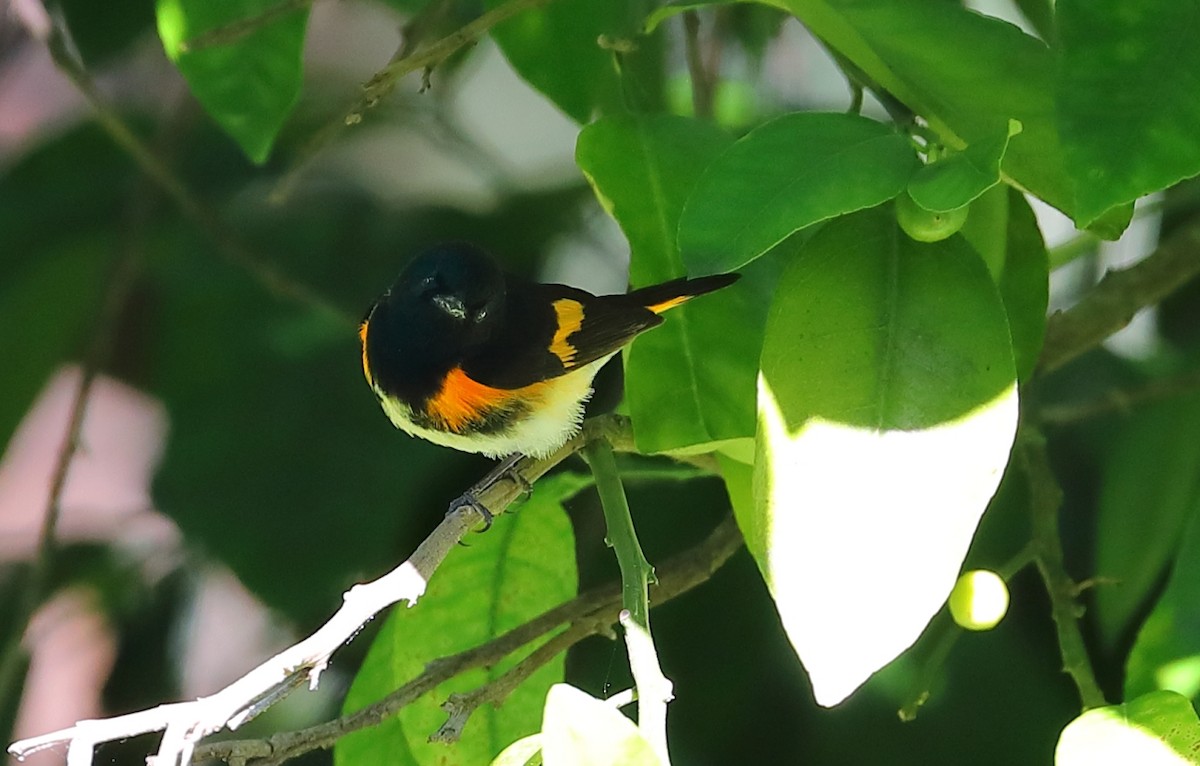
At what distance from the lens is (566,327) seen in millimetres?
1029

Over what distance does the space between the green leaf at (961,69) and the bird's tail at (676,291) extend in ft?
0.47

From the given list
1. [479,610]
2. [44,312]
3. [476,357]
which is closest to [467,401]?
[476,357]

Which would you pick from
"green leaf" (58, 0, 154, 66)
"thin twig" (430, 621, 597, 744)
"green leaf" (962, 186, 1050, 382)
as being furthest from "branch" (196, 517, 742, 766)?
"green leaf" (58, 0, 154, 66)

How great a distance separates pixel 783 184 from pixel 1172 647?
1.24 ft

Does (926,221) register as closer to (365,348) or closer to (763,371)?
(763,371)

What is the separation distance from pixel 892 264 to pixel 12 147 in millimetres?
1785

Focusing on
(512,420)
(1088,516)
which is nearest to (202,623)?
(512,420)

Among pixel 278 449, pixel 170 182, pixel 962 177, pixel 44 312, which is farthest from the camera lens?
pixel 44 312

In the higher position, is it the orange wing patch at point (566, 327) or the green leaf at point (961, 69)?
the green leaf at point (961, 69)

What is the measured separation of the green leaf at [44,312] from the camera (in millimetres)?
1521

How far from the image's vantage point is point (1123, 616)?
1.03 meters

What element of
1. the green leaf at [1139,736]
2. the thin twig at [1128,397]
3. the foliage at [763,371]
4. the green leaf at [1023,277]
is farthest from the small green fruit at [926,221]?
the thin twig at [1128,397]

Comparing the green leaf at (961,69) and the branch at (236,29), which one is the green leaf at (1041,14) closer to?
the green leaf at (961,69)

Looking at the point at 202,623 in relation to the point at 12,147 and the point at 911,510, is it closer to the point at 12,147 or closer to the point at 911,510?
the point at 12,147
